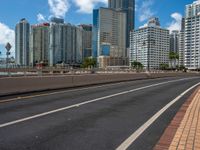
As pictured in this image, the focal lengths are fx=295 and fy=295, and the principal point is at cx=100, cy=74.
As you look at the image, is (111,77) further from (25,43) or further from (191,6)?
(191,6)

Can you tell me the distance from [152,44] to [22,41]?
52.0 metres

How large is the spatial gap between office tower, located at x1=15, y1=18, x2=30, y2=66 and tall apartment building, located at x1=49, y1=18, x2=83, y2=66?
1083 centimetres

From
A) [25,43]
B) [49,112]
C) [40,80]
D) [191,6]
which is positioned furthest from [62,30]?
[49,112]

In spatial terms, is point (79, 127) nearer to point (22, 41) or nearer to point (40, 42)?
point (22, 41)

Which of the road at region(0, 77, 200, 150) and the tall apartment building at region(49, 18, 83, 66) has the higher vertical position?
the tall apartment building at region(49, 18, 83, 66)

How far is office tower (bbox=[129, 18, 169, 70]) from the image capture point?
111375 millimetres

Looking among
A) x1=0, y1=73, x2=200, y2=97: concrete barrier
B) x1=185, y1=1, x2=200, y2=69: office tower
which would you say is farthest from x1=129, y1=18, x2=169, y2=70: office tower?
x1=0, y1=73, x2=200, y2=97: concrete barrier

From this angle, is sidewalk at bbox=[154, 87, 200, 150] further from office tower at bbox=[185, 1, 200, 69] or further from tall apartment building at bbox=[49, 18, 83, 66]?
office tower at bbox=[185, 1, 200, 69]

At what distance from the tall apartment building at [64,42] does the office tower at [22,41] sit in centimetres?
1083

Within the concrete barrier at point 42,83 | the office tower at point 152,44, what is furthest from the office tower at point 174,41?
the concrete barrier at point 42,83

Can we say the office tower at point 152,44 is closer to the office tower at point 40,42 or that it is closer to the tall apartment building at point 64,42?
the tall apartment building at point 64,42

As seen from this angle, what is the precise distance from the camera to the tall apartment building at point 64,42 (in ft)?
437

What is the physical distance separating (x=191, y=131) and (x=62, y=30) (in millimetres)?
135867

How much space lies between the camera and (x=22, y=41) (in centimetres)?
11906
